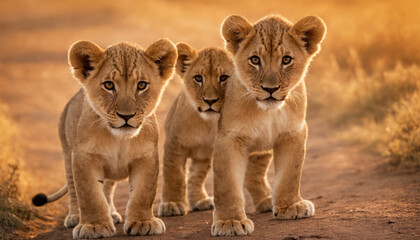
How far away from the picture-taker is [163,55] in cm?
519

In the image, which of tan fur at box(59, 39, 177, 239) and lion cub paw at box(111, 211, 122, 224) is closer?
tan fur at box(59, 39, 177, 239)

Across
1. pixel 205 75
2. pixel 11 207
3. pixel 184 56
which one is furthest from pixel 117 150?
pixel 11 207

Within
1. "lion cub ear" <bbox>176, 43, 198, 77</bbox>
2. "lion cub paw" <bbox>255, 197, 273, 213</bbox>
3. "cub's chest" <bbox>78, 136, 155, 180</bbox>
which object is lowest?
"lion cub paw" <bbox>255, 197, 273, 213</bbox>

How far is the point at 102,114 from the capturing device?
16.0 feet

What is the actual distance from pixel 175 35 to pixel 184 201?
19932mm

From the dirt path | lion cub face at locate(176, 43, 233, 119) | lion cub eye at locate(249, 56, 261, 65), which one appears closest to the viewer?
the dirt path

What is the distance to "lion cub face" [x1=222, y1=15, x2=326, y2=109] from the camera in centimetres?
488

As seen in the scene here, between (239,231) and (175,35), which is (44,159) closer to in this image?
(239,231)

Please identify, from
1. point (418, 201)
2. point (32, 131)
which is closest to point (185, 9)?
point (32, 131)

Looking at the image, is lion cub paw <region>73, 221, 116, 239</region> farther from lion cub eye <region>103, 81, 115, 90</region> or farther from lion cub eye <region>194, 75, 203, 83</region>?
lion cub eye <region>194, 75, 203, 83</region>

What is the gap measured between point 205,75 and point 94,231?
1.75 metres

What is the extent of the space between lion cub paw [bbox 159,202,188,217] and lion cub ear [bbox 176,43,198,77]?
1.23 metres

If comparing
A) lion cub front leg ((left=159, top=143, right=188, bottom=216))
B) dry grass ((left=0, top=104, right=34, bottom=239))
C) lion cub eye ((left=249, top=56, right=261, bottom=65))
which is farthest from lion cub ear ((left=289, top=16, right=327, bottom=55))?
dry grass ((left=0, top=104, right=34, bottom=239))

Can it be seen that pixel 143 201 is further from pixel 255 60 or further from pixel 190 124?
pixel 255 60
